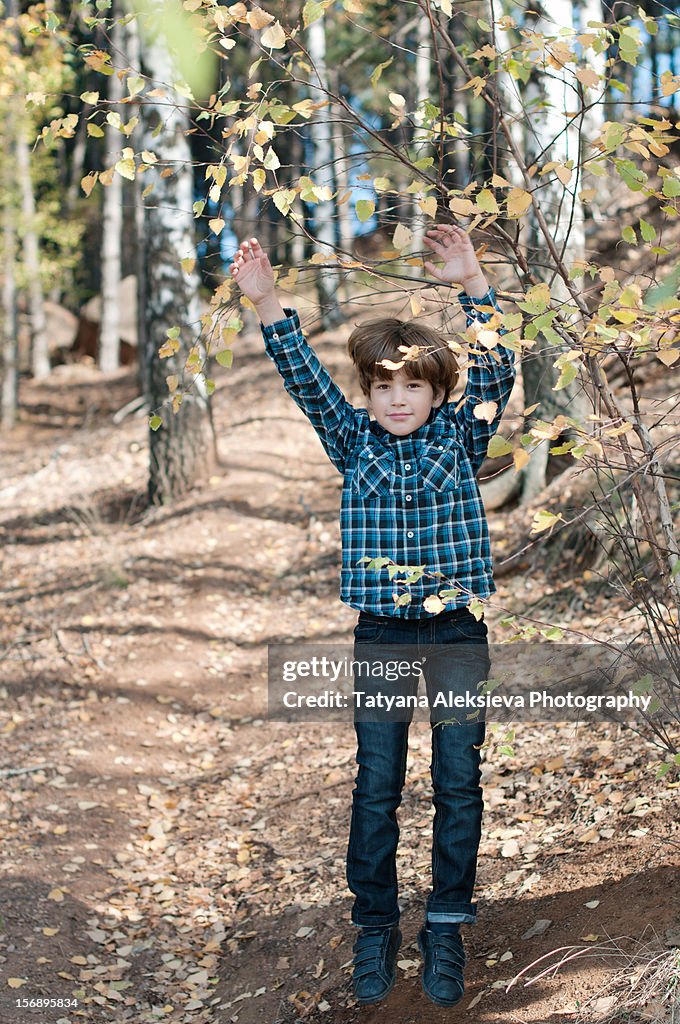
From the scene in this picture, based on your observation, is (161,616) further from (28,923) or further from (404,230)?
(404,230)

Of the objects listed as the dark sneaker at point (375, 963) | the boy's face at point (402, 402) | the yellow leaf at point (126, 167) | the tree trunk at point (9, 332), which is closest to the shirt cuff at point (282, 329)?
the boy's face at point (402, 402)

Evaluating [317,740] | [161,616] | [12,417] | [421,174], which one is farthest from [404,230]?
[12,417]

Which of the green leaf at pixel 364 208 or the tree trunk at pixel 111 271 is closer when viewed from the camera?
the green leaf at pixel 364 208

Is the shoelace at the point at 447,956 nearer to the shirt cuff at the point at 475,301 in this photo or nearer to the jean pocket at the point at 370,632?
the jean pocket at the point at 370,632

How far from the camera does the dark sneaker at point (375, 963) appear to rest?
279 cm

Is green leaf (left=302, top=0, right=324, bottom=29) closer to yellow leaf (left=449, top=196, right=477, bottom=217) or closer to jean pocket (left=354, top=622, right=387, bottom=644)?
yellow leaf (left=449, top=196, right=477, bottom=217)

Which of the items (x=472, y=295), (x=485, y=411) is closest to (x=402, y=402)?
(x=472, y=295)

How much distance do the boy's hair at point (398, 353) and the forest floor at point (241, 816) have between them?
1.14 meters

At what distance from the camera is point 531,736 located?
4.47 meters

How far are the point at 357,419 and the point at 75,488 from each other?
8103 millimetres

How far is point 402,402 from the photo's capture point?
293 centimetres

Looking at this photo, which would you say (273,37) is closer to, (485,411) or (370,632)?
(485,411)

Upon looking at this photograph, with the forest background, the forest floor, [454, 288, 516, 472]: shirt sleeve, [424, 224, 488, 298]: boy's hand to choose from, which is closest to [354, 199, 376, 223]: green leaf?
the forest background

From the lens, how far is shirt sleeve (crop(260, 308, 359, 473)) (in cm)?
297
